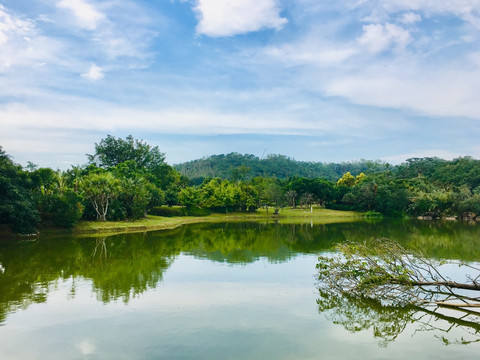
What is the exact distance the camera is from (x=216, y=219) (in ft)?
193

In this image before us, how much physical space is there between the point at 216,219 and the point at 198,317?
47.5 metres

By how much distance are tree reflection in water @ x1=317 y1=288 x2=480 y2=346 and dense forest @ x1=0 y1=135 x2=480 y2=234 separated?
25227 mm

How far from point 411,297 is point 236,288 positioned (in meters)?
6.44

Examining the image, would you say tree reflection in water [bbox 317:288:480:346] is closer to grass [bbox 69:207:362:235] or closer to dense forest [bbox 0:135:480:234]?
dense forest [bbox 0:135:480:234]

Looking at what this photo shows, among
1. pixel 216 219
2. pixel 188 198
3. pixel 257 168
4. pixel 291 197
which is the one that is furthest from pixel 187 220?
pixel 257 168

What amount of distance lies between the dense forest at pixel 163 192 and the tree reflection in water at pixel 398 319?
993 inches

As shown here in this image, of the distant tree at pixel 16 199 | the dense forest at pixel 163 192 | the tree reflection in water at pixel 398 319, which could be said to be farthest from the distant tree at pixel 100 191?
the tree reflection in water at pixel 398 319

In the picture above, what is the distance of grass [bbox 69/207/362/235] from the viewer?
37.6 metres

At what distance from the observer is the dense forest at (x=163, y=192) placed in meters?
31.1

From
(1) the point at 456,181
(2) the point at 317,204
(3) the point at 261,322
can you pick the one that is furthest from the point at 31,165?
(1) the point at 456,181

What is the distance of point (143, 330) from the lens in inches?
409

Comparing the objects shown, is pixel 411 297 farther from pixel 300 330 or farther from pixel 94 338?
pixel 94 338

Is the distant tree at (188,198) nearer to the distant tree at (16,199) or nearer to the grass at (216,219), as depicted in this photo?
the grass at (216,219)

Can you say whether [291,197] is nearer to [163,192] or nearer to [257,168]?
[163,192]
